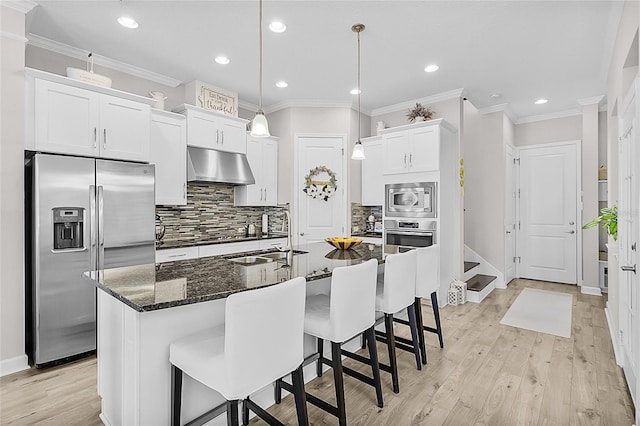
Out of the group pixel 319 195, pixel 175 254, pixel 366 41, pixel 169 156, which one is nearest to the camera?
pixel 366 41

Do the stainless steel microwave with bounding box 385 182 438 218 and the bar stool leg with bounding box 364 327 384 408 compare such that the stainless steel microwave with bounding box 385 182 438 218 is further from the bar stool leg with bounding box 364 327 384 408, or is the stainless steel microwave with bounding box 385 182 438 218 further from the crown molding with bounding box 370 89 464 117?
the bar stool leg with bounding box 364 327 384 408

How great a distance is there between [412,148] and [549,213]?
Result: 312 cm

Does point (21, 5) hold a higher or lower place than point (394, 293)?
higher

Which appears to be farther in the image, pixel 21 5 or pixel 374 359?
pixel 21 5

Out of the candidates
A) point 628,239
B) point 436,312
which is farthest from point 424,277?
point 628,239

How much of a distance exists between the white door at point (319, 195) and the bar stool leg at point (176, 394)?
3428mm

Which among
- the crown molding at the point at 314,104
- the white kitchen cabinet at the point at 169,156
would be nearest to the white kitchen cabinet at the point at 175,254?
the white kitchen cabinet at the point at 169,156

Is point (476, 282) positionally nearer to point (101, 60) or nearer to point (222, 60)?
point (222, 60)

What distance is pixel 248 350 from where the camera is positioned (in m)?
→ 1.37

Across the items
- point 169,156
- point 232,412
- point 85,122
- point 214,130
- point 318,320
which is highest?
point 214,130

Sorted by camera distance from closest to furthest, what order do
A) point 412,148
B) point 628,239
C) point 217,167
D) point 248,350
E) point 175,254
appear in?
1. point 248,350
2. point 628,239
3. point 175,254
4. point 217,167
5. point 412,148

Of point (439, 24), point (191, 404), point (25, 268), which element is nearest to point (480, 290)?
point (439, 24)

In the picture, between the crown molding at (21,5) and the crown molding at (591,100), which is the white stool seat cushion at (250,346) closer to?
the crown molding at (21,5)

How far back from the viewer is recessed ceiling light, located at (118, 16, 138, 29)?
290 centimetres
